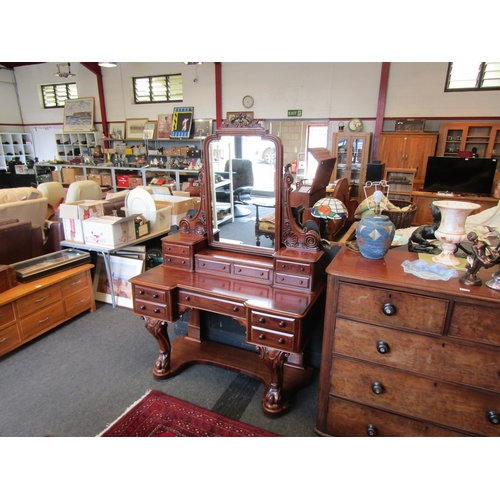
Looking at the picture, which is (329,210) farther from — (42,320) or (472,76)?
(472,76)

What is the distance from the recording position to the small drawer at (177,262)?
8.13 feet

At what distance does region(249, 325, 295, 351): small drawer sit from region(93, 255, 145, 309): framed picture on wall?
78.6 inches

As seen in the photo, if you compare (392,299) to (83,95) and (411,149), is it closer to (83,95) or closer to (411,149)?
(411,149)

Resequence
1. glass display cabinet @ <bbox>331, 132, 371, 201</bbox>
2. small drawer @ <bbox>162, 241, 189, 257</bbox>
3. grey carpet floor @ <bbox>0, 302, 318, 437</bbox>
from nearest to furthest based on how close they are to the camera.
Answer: grey carpet floor @ <bbox>0, 302, 318, 437</bbox>
small drawer @ <bbox>162, 241, 189, 257</bbox>
glass display cabinet @ <bbox>331, 132, 371, 201</bbox>

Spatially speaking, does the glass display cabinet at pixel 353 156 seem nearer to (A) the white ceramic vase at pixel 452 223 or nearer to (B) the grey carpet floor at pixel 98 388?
(B) the grey carpet floor at pixel 98 388

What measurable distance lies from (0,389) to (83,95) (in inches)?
386

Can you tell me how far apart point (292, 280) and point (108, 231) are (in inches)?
86.1

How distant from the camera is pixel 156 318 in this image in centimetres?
236

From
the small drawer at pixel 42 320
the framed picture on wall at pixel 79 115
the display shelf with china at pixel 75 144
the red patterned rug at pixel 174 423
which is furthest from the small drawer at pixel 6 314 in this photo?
the framed picture on wall at pixel 79 115

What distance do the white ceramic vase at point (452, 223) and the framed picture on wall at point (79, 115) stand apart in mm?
10573

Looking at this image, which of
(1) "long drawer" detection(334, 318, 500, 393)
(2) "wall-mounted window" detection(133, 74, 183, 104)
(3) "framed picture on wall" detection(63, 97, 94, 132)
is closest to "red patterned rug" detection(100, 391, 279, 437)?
(1) "long drawer" detection(334, 318, 500, 393)

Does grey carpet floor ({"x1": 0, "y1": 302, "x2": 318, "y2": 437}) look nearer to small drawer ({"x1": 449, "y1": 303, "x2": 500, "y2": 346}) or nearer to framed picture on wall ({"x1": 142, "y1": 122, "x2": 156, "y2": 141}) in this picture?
small drawer ({"x1": 449, "y1": 303, "x2": 500, "y2": 346})

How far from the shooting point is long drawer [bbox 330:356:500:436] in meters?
1.57

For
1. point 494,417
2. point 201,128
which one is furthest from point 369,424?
point 201,128
